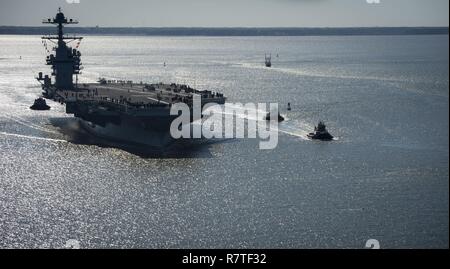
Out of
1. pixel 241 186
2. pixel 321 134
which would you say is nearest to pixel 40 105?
pixel 321 134

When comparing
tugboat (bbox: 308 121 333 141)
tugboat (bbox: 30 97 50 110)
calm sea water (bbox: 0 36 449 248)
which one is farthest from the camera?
tugboat (bbox: 30 97 50 110)

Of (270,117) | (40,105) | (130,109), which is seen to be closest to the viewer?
(130,109)

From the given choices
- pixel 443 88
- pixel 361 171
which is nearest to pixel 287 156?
pixel 361 171

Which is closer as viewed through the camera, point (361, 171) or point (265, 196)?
Result: point (265, 196)

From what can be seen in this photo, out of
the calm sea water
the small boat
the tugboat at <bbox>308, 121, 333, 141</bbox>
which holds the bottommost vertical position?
the calm sea water

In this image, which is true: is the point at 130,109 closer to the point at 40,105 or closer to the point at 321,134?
the point at 321,134

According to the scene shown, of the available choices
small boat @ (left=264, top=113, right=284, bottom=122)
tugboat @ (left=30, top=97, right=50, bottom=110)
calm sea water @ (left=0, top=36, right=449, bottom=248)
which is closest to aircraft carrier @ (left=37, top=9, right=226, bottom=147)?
calm sea water @ (left=0, top=36, right=449, bottom=248)

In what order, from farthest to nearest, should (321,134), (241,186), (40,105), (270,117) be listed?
(40,105) → (270,117) → (321,134) → (241,186)

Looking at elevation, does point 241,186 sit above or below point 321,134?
below

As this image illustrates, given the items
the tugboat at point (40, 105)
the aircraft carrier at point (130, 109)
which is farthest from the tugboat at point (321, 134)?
the tugboat at point (40, 105)

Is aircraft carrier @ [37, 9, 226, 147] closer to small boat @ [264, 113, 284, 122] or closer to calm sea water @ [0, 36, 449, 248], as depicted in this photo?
calm sea water @ [0, 36, 449, 248]

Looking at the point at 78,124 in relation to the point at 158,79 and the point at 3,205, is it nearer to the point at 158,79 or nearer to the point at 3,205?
the point at 3,205
